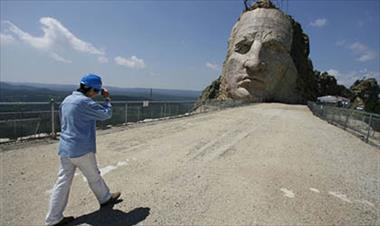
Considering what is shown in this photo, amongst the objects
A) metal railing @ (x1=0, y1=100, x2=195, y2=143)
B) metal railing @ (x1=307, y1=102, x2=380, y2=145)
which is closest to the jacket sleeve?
metal railing @ (x1=0, y1=100, x2=195, y2=143)

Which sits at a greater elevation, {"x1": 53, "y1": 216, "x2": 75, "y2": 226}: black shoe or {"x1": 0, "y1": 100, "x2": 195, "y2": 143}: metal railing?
{"x1": 0, "y1": 100, "x2": 195, "y2": 143}: metal railing

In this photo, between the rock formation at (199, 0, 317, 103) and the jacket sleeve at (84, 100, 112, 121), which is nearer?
A: the jacket sleeve at (84, 100, 112, 121)

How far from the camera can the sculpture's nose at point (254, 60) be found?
148 ft

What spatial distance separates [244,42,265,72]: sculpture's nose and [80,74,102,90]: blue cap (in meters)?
44.2

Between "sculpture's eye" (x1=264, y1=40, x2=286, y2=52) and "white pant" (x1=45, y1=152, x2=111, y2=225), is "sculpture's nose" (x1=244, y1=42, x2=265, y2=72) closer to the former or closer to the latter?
"sculpture's eye" (x1=264, y1=40, x2=286, y2=52)

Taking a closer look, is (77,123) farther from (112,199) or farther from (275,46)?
(275,46)

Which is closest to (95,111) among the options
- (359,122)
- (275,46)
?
(359,122)

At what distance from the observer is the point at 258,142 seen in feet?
29.6

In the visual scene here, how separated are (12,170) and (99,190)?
8.88 feet

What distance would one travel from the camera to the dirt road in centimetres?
365

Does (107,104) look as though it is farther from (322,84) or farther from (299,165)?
(322,84)

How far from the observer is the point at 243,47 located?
48.5 m

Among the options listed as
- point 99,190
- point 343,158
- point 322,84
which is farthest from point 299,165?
point 322,84

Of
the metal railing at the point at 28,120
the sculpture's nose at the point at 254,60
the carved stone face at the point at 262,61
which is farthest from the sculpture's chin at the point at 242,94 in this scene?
the metal railing at the point at 28,120
